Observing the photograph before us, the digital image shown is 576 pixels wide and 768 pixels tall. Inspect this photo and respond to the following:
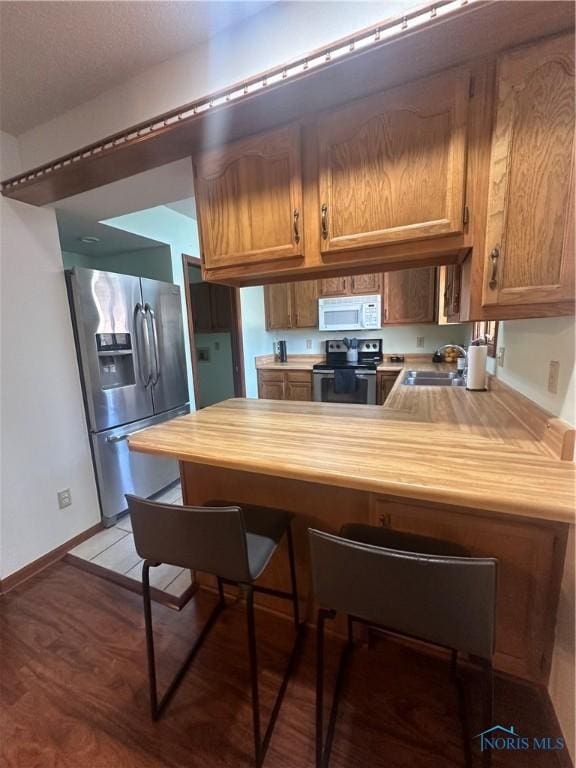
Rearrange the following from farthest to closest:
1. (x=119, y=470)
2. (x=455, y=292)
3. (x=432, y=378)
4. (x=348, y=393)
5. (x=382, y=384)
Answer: (x=348, y=393), (x=382, y=384), (x=432, y=378), (x=119, y=470), (x=455, y=292)

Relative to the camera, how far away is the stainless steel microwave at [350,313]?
3799 mm

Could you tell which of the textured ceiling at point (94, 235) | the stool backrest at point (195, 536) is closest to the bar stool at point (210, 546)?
the stool backrest at point (195, 536)

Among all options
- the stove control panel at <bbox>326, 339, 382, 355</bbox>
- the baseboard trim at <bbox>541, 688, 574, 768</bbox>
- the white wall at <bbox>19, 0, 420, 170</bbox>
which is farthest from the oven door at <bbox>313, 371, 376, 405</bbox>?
the white wall at <bbox>19, 0, 420, 170</bbox>

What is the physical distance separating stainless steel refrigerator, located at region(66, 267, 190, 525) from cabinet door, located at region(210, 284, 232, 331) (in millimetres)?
1361

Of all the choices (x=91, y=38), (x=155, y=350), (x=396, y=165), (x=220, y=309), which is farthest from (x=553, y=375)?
(x=220, y=309)

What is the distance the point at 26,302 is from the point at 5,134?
902 millimetres

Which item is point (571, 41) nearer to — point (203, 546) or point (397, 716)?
point (203, 546)

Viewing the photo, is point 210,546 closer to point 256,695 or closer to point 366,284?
point 256,695

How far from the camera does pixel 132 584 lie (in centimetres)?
187

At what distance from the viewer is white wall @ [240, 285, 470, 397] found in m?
3.89

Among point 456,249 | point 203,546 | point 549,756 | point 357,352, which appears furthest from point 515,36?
point 357,352

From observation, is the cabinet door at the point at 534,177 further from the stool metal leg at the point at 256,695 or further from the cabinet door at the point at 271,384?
the cabinet door at the point at 271,384

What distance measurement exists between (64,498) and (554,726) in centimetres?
268

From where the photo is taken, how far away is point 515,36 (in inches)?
35.7
